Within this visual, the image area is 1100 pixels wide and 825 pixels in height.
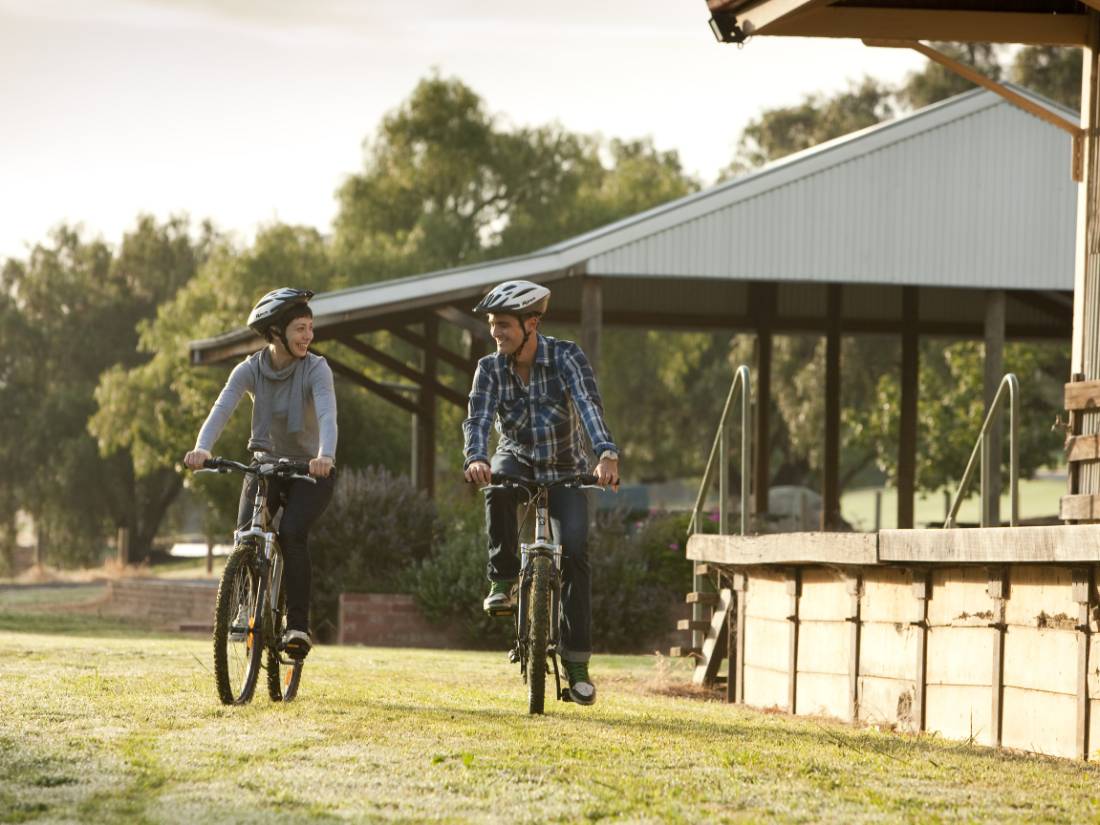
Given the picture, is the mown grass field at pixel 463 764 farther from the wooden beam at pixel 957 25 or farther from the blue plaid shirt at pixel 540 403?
the wooden beam at pixel 957 25

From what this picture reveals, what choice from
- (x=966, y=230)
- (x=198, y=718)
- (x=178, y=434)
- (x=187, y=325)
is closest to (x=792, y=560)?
(x=198, y=718)

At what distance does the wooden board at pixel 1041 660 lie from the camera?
7.38 metres

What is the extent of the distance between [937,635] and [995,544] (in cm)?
96

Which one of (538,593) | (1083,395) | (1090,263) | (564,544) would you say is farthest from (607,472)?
(1090,263)

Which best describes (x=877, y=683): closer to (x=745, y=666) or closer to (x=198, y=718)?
(x=745, y=666)

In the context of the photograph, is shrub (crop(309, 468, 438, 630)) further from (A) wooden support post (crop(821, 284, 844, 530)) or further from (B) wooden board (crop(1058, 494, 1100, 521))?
(B) wooden board (crop(1058, 494, 1100, 521))

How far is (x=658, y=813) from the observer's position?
554cm

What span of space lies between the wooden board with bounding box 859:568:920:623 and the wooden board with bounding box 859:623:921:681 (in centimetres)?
5

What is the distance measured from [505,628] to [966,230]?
728 centimetres

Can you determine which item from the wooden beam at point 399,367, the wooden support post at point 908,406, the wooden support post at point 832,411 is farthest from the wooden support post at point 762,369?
the wooden beam at point 399,367

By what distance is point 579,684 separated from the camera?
8.32 metres

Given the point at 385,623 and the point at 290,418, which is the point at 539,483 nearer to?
the point at 290,418

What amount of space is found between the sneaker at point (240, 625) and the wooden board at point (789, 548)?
2768 millimetres

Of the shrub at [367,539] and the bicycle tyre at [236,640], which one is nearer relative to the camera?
the bicycle tyre at [236,640]
